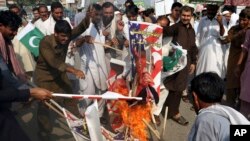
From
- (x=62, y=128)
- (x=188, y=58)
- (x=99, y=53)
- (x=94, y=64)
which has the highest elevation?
(x=99, y=53)

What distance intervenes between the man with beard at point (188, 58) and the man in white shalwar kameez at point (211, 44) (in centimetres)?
83

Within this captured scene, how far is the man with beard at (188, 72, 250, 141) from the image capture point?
213 cm

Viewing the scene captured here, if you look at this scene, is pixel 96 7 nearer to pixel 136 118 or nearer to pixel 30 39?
pixel 30 39

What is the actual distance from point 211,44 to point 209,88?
4.18m

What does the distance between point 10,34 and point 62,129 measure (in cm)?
207

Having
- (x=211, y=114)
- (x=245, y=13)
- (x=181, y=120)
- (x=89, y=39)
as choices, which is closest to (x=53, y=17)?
(x=89, y=39)

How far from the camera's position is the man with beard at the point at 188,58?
17.5 ft

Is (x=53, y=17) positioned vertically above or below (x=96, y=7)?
below

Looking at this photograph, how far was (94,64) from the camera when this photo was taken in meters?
5.12

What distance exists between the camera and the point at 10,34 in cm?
368

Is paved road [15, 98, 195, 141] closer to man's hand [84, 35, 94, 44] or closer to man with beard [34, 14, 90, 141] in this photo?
man with beard [34, 14, 90, 141]

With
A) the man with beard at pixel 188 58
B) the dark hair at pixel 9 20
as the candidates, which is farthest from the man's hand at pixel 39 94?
the man with beard at pixel 188 58

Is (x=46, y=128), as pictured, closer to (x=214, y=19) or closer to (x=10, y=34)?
(x=10, y=34)

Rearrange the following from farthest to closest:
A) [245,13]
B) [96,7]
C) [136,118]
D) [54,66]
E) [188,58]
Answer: [188,58] → [96,7] → [245,13] → [54,66] → [136,118]
